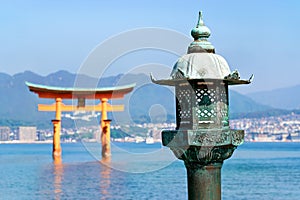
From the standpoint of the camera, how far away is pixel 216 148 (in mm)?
4086

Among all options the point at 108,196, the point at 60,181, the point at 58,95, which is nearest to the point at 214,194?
the point at 108,196

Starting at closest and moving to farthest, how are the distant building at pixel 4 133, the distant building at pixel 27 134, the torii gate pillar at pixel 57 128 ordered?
the torii gate pillar at pixel 57 128 → the distant building at pixel 4 133 → the distant building at pixel 27 134

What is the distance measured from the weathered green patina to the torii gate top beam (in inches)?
1406

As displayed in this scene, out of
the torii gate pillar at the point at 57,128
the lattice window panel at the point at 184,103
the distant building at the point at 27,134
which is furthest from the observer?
the distant building at the point at 27,134

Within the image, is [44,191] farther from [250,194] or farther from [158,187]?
[250,194]

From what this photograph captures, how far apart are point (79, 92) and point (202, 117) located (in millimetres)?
37417

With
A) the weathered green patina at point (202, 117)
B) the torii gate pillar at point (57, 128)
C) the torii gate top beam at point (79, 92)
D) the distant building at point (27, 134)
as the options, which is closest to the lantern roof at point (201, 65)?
the weathered green patina at point (202, 117)

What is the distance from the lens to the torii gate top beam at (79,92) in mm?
40344

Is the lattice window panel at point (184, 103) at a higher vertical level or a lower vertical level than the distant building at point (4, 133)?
lower

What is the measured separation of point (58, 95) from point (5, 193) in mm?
18521

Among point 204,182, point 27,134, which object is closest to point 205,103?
point 204,182

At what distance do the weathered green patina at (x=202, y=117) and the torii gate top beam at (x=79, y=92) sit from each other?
117 ft

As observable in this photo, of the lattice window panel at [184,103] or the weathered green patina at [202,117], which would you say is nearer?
the weathered green patina at [202,117]

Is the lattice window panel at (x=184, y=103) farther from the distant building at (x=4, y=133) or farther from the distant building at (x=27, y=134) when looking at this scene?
the distant building at (x=27, y=134)
